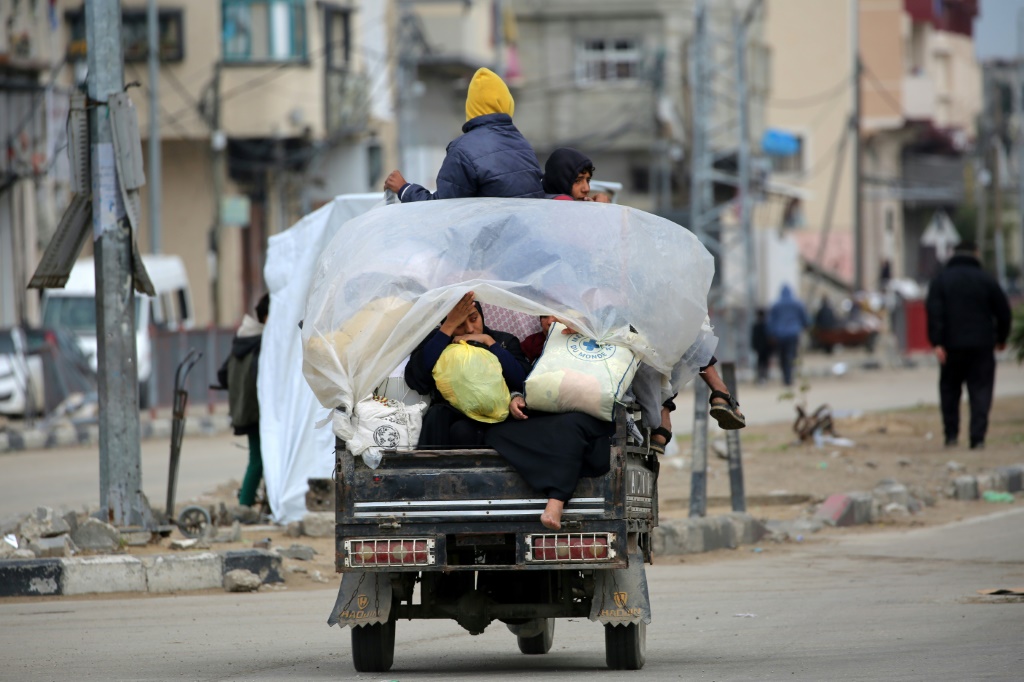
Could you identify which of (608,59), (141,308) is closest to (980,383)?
(141,308)

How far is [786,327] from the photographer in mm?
30406

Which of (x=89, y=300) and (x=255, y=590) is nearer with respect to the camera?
(x=255, y=590)

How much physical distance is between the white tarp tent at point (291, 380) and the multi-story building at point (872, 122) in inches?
1632

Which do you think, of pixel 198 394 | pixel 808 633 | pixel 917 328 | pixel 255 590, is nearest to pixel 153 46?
pixel 198 394

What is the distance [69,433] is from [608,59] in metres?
32.1

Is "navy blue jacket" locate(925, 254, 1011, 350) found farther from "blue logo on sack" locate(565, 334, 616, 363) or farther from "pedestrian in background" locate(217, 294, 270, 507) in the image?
"blue logo on sack" locate(565, 334, 616, 363)

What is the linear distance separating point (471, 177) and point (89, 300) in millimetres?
19921

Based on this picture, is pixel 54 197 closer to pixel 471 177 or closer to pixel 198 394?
pixel 198 394

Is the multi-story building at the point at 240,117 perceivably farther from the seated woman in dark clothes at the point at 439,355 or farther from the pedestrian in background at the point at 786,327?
the seated woman in dark clothes at the point at 439,355

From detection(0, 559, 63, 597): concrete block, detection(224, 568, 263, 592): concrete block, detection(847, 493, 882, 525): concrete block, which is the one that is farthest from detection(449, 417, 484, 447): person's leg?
detection(847, 493, 882, 525): concrete block

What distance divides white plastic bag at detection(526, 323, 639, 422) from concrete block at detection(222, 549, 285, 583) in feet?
12.4

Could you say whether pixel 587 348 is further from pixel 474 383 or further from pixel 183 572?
pixel 183 572

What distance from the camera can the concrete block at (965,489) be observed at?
14055mm

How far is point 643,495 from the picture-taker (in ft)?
22.9
